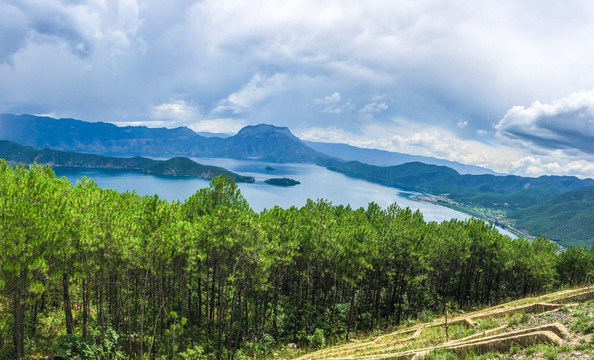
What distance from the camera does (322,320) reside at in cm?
3216

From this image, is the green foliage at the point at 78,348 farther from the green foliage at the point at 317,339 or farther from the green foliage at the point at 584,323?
the green foliage at the point at 584,323

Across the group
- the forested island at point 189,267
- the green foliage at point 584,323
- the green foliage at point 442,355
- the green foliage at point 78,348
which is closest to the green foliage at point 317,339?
the forested island at point 189,267

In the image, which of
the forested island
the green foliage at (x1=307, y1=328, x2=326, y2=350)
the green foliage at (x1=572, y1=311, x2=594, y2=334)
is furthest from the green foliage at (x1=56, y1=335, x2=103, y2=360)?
the green foliage at (x1=572, y1=311, x2=594, y2=334)

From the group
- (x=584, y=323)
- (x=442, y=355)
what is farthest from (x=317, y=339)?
(x=584, y=323)

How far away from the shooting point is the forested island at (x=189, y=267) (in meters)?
16.6

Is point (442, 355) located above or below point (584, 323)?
below

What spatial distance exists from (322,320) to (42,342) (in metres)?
24.1

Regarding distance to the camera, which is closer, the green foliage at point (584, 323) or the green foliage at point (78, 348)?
the green foliage at point (584, 323)

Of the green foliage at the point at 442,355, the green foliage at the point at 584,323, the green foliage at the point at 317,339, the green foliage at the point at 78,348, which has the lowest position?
the green foliage at the point at 317,339

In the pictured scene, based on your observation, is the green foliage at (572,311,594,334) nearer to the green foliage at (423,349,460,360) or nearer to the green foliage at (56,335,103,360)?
the green foliage at (423,349,460,360)

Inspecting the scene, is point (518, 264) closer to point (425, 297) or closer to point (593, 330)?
point (425, 297)

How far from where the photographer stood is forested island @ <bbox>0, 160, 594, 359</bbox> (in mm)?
16641

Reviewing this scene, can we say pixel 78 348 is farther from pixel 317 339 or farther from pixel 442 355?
pixel 442 355

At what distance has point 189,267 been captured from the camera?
22.0 metres
